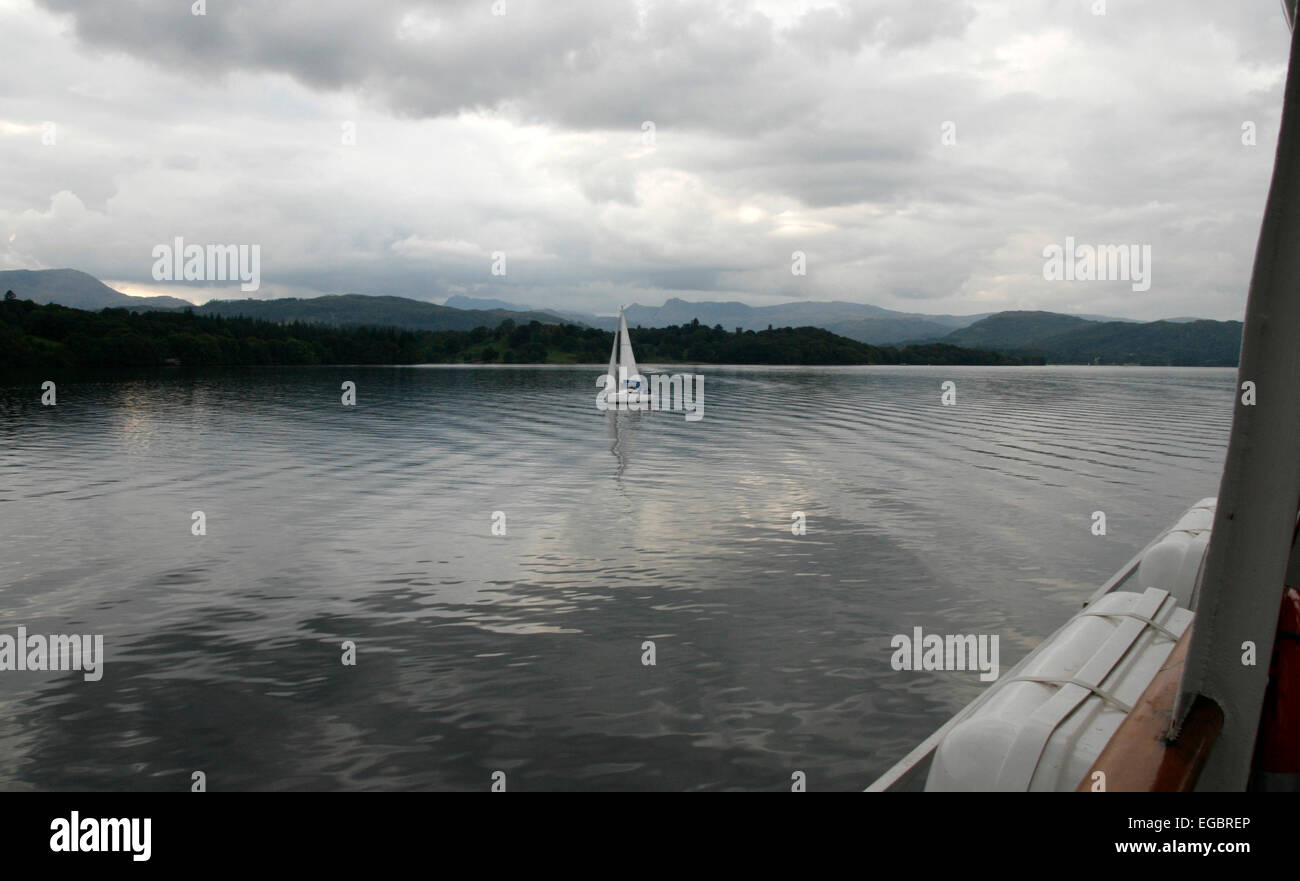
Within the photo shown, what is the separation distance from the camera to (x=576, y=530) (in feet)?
95.4

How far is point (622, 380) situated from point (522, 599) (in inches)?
2871

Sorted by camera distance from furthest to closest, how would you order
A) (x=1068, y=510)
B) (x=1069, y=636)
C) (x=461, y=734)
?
(x=1068, y=510), (x=461, y=734), (x=1069, y=636)

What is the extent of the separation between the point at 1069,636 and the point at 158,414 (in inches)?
3085

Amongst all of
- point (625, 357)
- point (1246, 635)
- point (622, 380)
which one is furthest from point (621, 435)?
point (1246, 635)

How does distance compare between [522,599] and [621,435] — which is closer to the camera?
[522,599]

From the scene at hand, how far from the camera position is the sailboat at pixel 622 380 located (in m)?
88.8

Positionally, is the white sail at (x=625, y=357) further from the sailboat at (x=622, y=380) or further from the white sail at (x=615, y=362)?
the white sail at (x=615, y=362)

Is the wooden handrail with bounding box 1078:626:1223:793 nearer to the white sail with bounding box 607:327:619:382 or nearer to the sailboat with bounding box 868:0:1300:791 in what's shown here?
the sailboat with bounding box 868:0:1300:791

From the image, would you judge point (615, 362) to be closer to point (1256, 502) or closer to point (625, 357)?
point (625, 357)

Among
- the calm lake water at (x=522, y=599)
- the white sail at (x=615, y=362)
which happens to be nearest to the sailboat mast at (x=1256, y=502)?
the calm lake water at (x=522, y=599)

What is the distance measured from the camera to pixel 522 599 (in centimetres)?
2072
